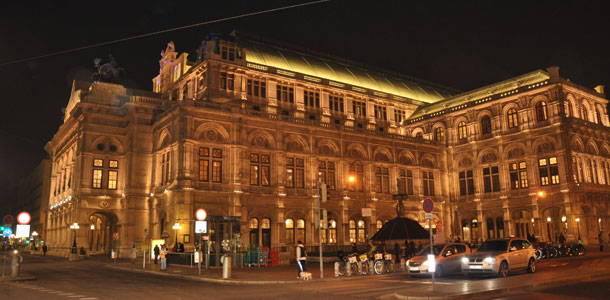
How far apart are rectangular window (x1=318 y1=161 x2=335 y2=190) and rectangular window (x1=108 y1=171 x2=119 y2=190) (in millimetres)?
22647

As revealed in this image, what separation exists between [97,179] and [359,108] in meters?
33.7

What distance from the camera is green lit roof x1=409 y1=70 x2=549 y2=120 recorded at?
185ft

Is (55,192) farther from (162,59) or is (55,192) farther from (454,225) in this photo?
(454,225)

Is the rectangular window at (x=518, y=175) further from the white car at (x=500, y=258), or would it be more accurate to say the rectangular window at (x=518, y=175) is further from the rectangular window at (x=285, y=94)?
the white car at (x=500, y=258)

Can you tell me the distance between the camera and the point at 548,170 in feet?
173

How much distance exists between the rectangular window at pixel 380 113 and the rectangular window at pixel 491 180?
50.2ft

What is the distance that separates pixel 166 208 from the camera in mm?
44000

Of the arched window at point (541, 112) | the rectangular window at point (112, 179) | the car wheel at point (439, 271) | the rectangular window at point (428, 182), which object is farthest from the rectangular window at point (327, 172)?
the car wheel at point (439, 271)

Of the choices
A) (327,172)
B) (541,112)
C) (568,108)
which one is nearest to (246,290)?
(327,172)

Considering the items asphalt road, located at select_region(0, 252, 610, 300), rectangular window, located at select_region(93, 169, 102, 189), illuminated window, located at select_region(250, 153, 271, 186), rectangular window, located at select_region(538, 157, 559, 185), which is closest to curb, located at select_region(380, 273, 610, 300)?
asphalt road, located at select_region(0, 252, 610, 300)

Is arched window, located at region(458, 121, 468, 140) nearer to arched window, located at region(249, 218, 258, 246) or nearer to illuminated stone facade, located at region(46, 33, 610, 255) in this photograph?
illuminated stone facade, located at region(46, 33, 610, 255)

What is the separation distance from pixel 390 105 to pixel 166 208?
36439mm

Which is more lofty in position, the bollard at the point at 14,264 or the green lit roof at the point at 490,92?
the green lit roof at the point at 490,92

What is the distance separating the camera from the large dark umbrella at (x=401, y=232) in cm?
3170
